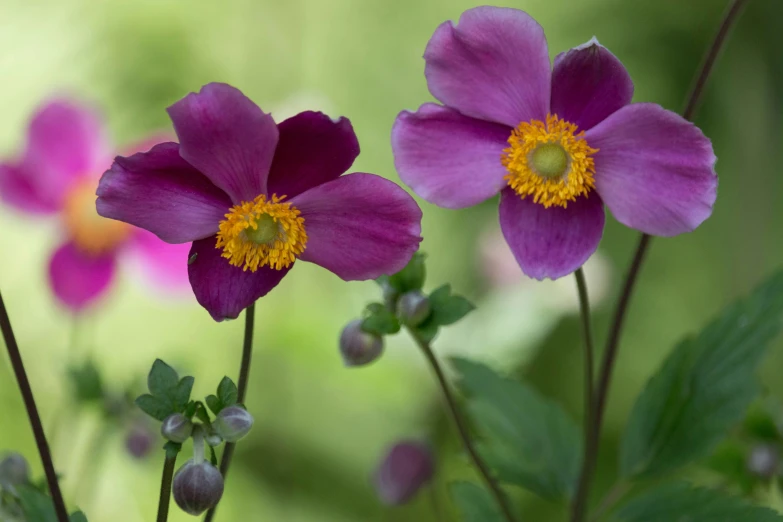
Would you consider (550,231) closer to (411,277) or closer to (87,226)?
(411,277)

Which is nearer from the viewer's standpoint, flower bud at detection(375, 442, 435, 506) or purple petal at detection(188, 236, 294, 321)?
purple petal at detection(188, 236, 294, 321)

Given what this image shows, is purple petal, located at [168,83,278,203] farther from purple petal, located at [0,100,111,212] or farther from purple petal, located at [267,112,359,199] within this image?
purple petal, located at [0,100,111,212]

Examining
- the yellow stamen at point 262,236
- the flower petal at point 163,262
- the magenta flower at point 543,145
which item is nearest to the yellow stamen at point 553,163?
the magenta flower at point 543,145

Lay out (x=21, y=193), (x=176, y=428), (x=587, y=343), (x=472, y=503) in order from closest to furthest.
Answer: (x=176, y=428) < (x=587, y=343) < (x=472, y=503) < (x=21, y=193)

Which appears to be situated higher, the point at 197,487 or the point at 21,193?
the point at 21,193

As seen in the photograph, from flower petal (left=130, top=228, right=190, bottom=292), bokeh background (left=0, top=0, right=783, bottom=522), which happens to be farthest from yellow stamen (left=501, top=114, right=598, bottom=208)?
bokeh background (left=0, top=0, right=783, bottom=522)

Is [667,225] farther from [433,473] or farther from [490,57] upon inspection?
[433,473]

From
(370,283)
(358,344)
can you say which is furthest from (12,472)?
(370,283)
